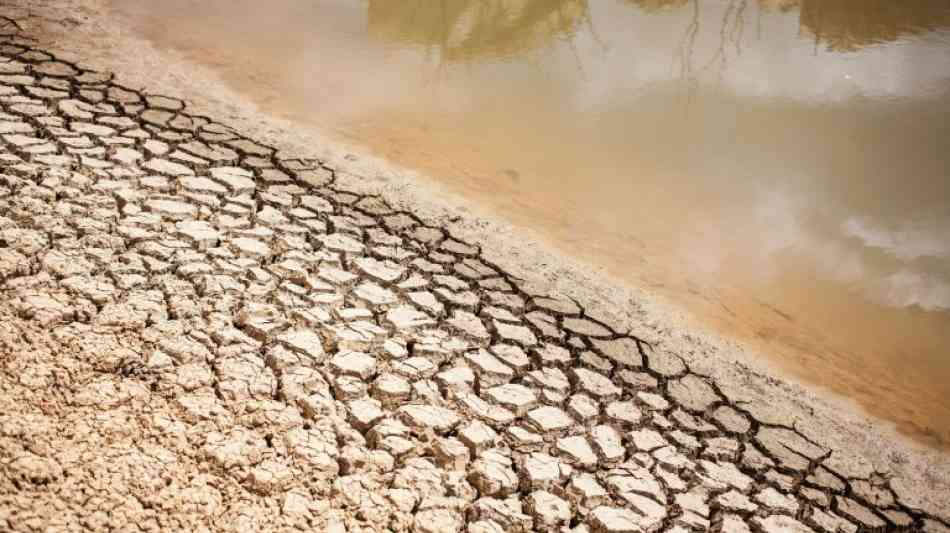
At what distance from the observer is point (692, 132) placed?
412cm

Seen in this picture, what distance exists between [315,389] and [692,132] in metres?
3.04

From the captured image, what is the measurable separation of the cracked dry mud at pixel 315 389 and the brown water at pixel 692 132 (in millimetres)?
728

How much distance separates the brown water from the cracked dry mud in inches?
28.7

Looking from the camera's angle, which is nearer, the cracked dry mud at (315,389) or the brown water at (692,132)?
the cracked dry mud at (315,389)

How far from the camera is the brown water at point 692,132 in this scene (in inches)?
119

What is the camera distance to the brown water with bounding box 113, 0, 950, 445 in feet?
9.89

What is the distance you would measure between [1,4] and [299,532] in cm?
432

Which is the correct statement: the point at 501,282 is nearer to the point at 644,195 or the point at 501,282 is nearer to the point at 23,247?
the point at 644,195

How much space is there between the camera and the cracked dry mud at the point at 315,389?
163 centimetres

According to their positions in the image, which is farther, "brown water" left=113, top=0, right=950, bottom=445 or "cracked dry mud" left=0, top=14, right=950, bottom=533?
"brown water" left=113, top=0, right=950, bottom=445

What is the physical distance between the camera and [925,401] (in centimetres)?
263

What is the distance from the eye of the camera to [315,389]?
194 centimetres

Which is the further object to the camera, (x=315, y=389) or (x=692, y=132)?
(x=692, y=132)

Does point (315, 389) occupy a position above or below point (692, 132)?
below
